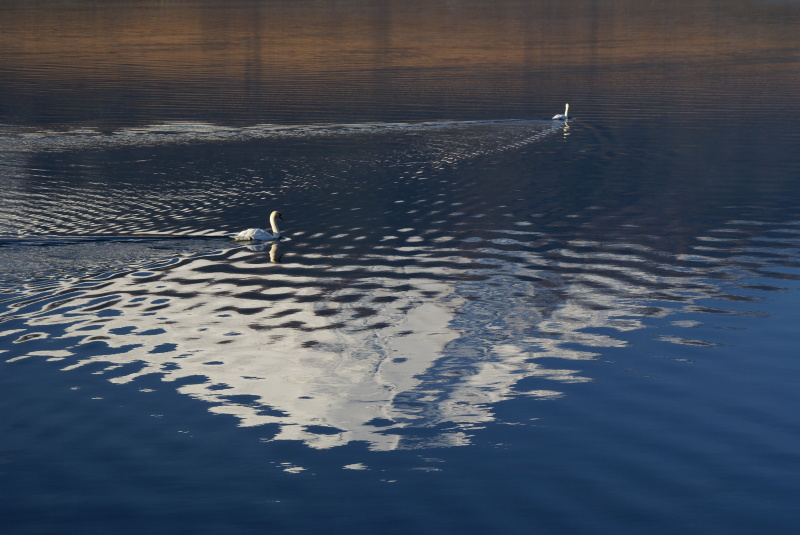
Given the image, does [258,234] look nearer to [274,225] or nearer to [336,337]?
[274,225]

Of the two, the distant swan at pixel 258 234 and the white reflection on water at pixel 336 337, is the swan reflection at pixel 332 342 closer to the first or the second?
the white reflection on water at pixel 336 337

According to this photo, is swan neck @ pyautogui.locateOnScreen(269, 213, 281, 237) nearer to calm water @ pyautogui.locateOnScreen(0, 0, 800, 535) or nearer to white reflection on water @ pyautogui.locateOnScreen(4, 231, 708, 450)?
calm water @ pyautogui.locateOnScreen(0, 0, 800, 535)

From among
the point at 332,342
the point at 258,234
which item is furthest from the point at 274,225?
the point at 332,342

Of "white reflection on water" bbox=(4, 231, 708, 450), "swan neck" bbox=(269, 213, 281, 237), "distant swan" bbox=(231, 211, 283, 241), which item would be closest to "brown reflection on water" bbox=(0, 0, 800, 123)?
"swan neck" bbox=(269, 213, 281, 237)

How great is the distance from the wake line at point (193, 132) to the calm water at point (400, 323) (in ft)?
1.04

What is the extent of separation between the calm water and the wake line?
0.32 m

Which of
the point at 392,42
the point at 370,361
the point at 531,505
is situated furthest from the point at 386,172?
the point at 392,42

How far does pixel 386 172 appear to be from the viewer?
140 feet

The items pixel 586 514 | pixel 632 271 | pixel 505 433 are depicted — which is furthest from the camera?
pixel 632 271

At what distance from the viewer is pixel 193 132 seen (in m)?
53.3

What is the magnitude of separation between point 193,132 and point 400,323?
3230cm

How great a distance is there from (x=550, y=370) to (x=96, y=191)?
23.0 m

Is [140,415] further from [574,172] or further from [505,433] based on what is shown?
[574,172]

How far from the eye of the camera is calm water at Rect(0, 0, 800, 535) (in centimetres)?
1587
